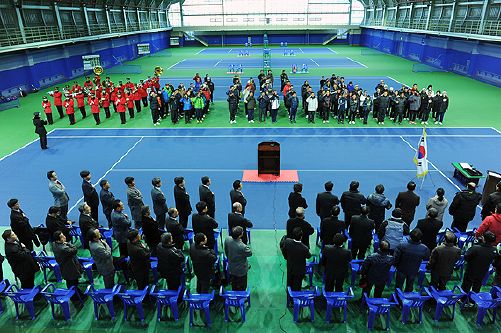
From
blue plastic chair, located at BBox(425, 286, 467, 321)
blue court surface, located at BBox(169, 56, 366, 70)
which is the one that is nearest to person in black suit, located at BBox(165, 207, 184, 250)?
A: blue plastic chair, located at BBox(425, 286, 467, 321)

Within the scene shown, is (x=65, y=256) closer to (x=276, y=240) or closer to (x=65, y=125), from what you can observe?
(x=276, y=240)

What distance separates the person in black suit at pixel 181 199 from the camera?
961 centimetres

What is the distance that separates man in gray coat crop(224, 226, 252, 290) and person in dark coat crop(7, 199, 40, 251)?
4842mm

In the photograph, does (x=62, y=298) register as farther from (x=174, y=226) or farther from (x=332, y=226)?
(x=332, y=226)

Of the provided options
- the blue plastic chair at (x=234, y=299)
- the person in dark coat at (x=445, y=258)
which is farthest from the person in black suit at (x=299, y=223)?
the person in dark coat at (x=445, y=258)

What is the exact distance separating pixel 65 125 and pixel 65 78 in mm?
18992

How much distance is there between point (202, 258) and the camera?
6.79 meters

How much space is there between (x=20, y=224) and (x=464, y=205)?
409 inches

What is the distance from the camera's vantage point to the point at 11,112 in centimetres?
2428

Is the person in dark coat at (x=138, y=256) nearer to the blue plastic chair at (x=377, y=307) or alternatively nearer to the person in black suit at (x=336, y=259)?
the person in black suit at (x=336, y=259)

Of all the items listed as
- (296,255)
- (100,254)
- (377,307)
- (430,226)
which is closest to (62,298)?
(100,254)

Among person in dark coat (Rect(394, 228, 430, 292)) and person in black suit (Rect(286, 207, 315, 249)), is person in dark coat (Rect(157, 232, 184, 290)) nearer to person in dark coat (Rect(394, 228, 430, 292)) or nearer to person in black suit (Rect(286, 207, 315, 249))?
person in black suit (Rect(286, 207, 315, 249))

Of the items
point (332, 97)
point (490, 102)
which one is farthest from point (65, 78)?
point (490, 102)

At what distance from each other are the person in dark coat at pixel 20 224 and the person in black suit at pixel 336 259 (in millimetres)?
6683
